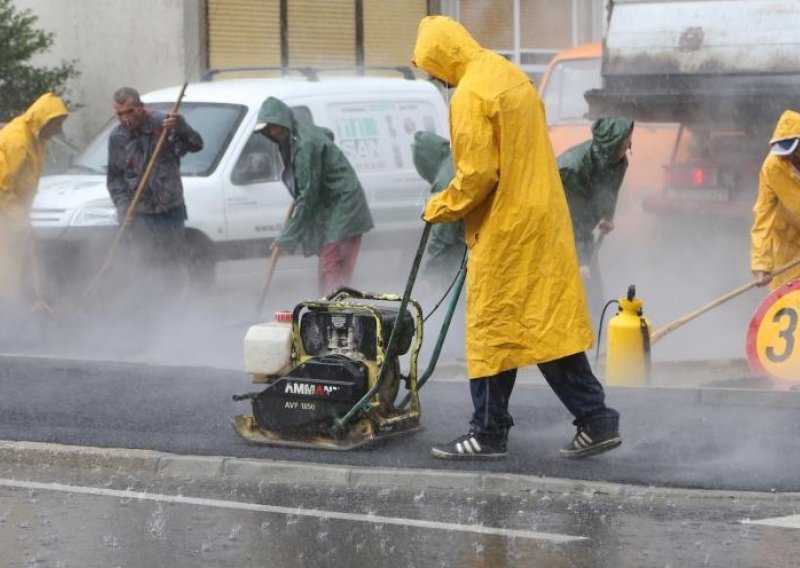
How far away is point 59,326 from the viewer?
12648 mm

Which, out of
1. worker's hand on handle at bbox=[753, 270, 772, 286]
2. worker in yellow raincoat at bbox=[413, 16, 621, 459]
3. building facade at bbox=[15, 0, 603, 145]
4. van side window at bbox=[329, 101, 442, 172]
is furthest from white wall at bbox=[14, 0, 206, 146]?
worker in yellow raincoat at bbox=[413, 16, 621, 459]

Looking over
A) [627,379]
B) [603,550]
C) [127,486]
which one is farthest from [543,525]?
[627,379]

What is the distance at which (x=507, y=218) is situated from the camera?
755 cm

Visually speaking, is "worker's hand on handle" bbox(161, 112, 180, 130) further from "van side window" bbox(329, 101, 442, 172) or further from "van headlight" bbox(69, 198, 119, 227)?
"van side window" bbox(329, 101, 442, 172)

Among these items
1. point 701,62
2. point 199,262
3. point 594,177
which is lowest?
point 199,262

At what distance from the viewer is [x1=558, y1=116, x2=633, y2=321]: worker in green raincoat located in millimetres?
10266

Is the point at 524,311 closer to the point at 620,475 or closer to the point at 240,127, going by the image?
the point at 620,475

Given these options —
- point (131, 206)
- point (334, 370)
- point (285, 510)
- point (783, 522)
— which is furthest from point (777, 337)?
point (131, 206)

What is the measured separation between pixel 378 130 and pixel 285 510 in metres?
7.53

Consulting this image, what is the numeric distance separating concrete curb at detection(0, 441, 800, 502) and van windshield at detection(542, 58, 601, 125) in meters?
7.80

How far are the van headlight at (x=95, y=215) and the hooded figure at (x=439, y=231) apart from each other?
2559mm

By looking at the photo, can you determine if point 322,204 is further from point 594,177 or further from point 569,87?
point 569,87

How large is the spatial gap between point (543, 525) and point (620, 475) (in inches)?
29.2

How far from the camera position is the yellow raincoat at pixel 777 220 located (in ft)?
32.3
